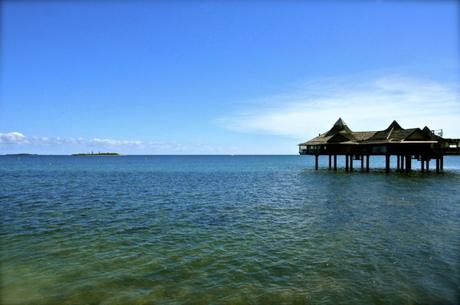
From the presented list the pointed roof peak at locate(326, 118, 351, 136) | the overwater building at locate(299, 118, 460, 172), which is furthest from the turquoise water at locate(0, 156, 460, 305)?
the pointed roof peak at locate(326, 118, 351, 136)

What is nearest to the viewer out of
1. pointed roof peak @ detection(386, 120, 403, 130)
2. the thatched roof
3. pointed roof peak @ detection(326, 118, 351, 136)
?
the thatched roof

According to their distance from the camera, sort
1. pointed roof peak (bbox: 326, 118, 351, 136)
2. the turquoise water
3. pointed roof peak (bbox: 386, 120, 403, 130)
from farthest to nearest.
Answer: pointed roof peak (bbox: 326, 118, 351, 136), pointed roof peak (bbox: 386, 120, 403, 130), the turquoise water

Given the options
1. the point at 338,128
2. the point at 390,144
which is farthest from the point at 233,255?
the point at 338,128

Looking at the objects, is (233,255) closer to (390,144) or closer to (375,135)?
(390,144)

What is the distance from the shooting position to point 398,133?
139 ft

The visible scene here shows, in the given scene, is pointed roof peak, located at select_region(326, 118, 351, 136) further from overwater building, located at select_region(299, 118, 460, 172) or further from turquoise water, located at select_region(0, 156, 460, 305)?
turquoise water, located at select_region(0, 156, 460, 305)

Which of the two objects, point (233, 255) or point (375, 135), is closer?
point (233, 255)

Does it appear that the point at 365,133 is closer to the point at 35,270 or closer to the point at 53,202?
the point at 53,202

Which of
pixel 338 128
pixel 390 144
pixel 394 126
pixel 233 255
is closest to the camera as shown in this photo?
pixel 233 255

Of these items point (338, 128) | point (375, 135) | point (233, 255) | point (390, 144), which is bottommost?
point (233, 255)

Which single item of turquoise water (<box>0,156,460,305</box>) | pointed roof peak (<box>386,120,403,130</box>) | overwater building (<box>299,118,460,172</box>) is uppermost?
pointed roof peak (<box>386,120,403,130</box>)

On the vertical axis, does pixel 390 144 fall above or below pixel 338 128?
below

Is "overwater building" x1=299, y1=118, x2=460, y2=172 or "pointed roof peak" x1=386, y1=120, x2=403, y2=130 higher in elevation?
"pointed roof peak" x1=386, y1=120, x2=403, y2=130

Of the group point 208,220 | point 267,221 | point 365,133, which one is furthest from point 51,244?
point 365,133
